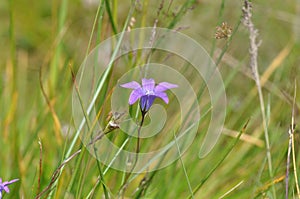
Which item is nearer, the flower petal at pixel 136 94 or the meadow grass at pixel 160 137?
the flower petal at pixel 136 94

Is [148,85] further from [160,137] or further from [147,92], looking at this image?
[160,137]

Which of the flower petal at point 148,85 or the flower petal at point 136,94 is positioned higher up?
the flower petal at point 148,85

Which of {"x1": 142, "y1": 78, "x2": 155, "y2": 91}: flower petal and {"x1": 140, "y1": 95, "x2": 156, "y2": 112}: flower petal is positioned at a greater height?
{"x1": 142, "y1": 78, "x2": 155, "y2": 91}: flower petal

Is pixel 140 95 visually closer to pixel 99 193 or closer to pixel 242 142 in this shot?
pixel 99 193

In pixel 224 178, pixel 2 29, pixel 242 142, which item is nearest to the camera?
pixel 224 178

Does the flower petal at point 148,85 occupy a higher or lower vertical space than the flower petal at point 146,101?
higher

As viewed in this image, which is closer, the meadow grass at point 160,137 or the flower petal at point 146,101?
the flower petal at point 146,101

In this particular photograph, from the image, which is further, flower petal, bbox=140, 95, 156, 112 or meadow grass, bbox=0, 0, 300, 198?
meadow grass, bbox=0, 0, 300, 198

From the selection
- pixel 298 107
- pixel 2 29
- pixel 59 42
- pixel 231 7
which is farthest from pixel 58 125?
pixel 2 29
